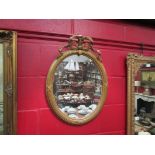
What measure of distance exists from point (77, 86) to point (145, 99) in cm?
73

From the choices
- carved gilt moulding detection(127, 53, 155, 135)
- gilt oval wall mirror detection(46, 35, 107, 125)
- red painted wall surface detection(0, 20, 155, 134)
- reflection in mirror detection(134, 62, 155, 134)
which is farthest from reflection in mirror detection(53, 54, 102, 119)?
reflection in mirror detection(134, 62, 155, 134)

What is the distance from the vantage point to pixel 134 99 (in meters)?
1.91

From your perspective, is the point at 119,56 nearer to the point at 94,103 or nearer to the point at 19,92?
the point at 94,103

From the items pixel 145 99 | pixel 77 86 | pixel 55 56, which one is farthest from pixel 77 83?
pixel 145 99

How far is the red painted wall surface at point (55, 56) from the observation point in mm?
1550

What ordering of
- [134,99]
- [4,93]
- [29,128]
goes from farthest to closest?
1. [134,99]
2. [29,128]
3. [4,93]

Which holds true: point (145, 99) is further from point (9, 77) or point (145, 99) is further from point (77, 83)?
point (9, 77)

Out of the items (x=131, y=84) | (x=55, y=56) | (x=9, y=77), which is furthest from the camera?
(x=131, y=84)

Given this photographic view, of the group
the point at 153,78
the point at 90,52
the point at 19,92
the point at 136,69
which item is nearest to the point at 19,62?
the point at 19,92

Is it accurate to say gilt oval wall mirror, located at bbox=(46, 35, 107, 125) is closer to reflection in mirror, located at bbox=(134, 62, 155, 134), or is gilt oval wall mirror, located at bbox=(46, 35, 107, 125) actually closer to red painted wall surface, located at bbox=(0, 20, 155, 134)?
red painted wall surface, located at bbox=(0, 20, 155, 134)

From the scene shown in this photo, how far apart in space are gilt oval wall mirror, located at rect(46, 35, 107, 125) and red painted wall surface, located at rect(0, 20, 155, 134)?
60 mm

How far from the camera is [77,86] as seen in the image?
1.71 m

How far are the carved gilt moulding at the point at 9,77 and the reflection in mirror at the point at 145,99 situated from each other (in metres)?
1.14

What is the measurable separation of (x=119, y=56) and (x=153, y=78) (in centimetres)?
42
